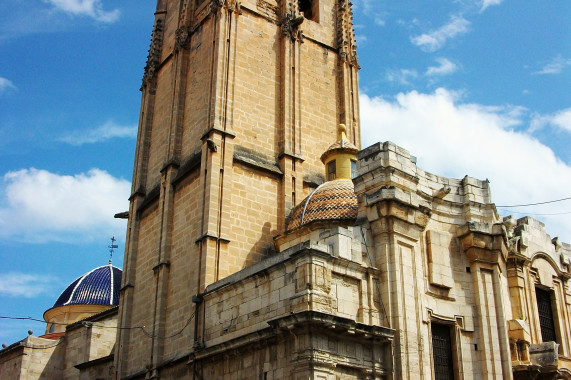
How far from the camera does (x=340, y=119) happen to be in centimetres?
2753

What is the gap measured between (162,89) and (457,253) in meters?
14.6

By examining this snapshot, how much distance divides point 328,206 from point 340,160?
373cm

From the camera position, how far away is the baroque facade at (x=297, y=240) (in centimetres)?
1647

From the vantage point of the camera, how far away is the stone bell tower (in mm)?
21781

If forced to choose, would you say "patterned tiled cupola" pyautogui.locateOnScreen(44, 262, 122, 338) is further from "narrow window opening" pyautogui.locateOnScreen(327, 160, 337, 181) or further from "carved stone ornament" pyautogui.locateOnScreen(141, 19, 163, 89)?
"narrow window opening" pyautogui.locateOnScreen(327, 160, 337, 181)

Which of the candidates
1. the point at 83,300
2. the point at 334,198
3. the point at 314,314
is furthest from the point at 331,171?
the point at 83,300

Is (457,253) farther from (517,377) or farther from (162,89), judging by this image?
(162,89)

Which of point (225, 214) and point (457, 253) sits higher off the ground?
point (225, 214)

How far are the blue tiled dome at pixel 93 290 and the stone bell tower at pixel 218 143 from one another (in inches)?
564

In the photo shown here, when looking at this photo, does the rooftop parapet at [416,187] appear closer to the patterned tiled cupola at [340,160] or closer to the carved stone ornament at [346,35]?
the patterned tiled cupola at [340,160]

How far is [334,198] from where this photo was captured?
69.4ft

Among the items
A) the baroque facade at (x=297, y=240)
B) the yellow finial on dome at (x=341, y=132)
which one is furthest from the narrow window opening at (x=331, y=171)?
the yellow finial on dome at (x=341, y=132)

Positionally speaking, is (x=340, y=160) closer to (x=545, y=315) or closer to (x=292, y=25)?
(x=292, y=25)

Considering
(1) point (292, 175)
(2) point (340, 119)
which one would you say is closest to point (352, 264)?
(1) point (292, 175)
